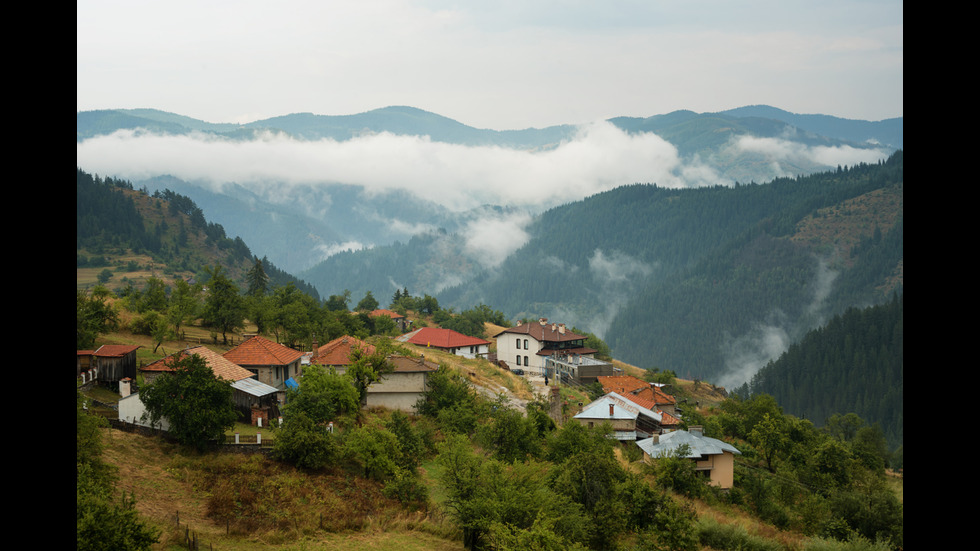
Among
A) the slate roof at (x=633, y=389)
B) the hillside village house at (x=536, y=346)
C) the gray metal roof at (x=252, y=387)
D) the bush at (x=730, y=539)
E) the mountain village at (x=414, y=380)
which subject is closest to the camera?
the bush at (x=730, y=539)

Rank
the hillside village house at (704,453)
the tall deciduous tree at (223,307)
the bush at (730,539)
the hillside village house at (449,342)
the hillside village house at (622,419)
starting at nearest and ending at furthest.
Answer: the bush at (730,539) → the hillside village house at (704,453) → the hillside village house at (622,419) → the tall deciduous tree at (223,307) → the hillside village house at (449,342)

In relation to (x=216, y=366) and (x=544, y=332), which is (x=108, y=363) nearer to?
(x=216, y=366)

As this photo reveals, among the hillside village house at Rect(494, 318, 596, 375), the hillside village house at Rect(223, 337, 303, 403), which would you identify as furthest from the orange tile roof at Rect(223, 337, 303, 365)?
the hillside village house at Rect(494, 318, 596, 375)

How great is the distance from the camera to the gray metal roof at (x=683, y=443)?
4684cm

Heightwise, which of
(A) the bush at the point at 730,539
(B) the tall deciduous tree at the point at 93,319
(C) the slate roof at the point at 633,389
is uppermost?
(B) the tall deciduous tree at the point at 93,319

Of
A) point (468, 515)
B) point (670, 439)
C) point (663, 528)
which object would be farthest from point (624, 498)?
point (670, 439)

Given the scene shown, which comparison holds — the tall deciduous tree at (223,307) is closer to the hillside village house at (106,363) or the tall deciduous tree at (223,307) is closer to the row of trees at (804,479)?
the hillside village house at (106,363)

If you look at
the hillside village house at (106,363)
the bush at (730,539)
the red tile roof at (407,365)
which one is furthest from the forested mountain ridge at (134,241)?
the bush at (730,539)

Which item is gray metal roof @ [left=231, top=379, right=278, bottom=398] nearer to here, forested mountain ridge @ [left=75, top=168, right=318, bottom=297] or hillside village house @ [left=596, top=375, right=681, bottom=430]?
hillside village house @ [left=596, top=375, right=681, bottom=430]

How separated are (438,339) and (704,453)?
49.2 meters

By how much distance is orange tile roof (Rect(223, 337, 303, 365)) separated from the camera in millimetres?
47656

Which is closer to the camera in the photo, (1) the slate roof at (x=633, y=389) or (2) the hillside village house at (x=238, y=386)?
(2) the hillside village house at (x=238, y=386)
